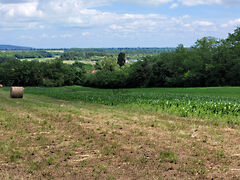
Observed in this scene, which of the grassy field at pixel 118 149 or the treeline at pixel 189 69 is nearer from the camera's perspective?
the grassy field at pixel 118 149

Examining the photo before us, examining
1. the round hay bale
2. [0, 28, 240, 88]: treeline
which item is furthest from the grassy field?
[0, 28, 240, 88]: treeline

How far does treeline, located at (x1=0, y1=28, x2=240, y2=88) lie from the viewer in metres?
66.7

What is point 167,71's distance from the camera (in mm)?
76938

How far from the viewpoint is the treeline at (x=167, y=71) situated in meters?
66.7

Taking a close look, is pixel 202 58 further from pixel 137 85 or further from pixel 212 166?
pixel 212 166

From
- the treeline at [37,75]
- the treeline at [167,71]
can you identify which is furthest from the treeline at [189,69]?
the treeline at [37,75]

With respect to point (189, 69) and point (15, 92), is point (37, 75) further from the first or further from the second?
point (15, 92)

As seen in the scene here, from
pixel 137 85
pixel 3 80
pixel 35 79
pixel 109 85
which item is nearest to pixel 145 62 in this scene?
pixel 137 85

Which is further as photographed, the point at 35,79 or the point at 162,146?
the point at 35,79

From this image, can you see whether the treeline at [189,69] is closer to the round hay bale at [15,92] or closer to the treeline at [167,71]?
the treeline at [167,71]

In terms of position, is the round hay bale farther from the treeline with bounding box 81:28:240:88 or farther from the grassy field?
the treeline with bounding box 81:28:240:88

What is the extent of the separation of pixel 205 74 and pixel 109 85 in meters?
28.9

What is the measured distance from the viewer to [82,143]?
357 inches

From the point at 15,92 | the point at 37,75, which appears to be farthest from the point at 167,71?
the point at 15,92
